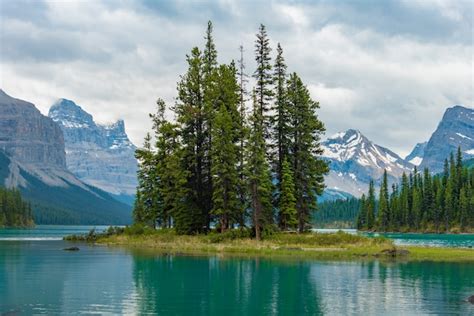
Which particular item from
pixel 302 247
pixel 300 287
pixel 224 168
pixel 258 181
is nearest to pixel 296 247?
pixel 302 247

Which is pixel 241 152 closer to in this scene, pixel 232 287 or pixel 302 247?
pixel 302 247

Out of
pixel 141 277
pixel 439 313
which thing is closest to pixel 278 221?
pixel 141 277

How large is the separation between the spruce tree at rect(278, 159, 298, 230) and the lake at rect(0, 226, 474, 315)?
19.2 metres

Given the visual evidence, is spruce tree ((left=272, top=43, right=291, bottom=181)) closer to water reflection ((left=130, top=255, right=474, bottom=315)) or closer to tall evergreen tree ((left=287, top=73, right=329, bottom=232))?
tall evergreen tree ((left=287, top=73, right=329, bottom=232))

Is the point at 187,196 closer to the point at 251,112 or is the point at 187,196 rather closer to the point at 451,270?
the point at 251,112

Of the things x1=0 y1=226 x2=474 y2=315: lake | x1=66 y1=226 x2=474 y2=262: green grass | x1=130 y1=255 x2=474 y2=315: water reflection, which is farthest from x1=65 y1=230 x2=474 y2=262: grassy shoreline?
x1=130 y1=255 x2=474 y2=315: water reflection

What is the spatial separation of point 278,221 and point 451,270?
1284 inches

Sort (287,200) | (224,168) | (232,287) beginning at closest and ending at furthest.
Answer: (232,287) → (224,168) → (287,200)

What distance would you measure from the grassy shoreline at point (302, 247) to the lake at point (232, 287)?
Answer: 589 cm

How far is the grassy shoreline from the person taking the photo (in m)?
69.6

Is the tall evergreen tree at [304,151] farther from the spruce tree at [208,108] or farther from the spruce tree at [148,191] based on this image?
the spruce tree at [148,191]

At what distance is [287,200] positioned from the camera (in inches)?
3292

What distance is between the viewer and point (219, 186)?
83.6 meters

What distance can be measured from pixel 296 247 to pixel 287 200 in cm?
977
